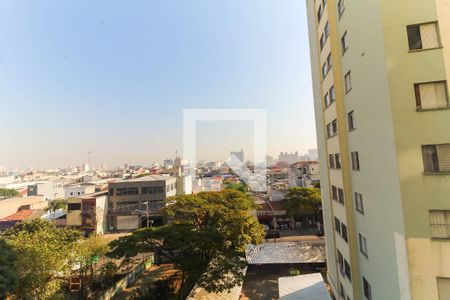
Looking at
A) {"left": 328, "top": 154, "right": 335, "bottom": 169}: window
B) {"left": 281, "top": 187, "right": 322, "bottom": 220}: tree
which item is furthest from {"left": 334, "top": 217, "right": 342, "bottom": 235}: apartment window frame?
{"left": 281, "top": 187, "right": 322, "bottom": 220}: tree

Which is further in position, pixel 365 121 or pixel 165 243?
pixel 165 243

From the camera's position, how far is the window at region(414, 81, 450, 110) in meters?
4.99

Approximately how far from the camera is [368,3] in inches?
234

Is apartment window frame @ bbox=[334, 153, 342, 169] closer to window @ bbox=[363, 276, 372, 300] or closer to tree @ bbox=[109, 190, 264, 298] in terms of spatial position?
window @ bbox=[363, 276, 372, 300]

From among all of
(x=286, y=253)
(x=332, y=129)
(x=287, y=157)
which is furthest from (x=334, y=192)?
(x=287, y=157)

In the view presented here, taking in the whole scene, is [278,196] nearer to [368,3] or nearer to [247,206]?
[247,206]

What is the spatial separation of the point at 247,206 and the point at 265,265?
5405 mm

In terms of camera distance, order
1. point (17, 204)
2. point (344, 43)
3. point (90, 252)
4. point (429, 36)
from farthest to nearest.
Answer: point (17, 204), point (90, 252), point (344, 43), point (429, 36)

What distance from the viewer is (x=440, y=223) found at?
4.87 metres

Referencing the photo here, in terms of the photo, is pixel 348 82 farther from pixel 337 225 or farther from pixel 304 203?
pixel 304 203

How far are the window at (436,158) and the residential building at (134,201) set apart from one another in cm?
2679

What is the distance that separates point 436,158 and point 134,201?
28686mm

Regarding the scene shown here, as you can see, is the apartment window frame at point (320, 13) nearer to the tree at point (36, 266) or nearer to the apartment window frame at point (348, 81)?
the apartment window frame at point (348, 81)

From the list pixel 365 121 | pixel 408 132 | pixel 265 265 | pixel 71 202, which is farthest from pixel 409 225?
pixel 71 202
